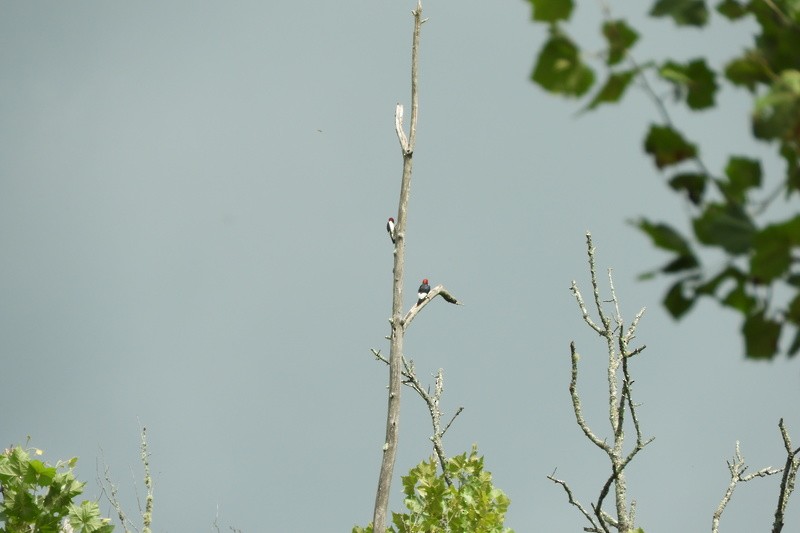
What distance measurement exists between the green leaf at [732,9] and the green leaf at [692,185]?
0.33 m

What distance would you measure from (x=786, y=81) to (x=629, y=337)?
27.3 feet

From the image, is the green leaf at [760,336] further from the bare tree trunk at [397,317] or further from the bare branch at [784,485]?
the bare tree trunk at [397,317]

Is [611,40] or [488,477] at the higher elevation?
[488,477]

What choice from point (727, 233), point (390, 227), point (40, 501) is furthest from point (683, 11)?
point (390, 227)

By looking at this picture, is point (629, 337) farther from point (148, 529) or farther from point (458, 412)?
point (148, 529)

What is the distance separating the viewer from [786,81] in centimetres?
117

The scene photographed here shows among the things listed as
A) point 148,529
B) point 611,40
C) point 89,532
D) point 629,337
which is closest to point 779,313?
point 611,40

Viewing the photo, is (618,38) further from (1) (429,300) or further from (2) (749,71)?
(1) (429,300)

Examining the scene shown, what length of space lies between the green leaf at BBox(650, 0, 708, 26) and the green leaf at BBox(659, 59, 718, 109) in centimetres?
7

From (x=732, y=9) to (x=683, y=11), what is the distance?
0.19m

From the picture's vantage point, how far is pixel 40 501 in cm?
711

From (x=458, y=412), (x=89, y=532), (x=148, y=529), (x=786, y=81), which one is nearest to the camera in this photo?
(x=786, y=81)

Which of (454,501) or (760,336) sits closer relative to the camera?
(760,336)

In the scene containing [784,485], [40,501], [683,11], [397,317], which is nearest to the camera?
[683,11]
